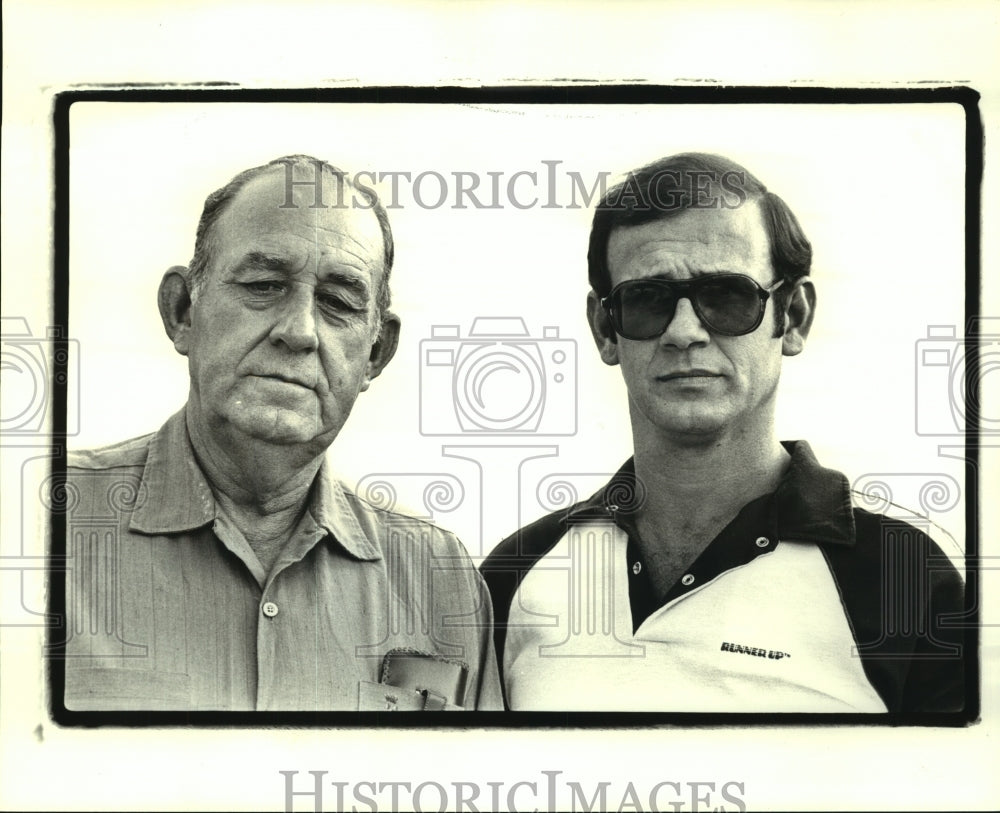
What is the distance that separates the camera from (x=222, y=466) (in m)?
2.41

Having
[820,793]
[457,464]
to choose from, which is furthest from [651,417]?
[820,793]

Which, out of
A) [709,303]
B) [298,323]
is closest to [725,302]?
[709,303]

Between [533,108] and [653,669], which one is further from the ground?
[533,108]

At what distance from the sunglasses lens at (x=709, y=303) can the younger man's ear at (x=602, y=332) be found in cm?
6

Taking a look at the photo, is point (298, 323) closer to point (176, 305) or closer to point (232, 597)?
point (176, 305)

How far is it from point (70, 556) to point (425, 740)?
2.51 feet

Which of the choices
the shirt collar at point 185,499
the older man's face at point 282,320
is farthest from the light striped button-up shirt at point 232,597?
the older man's face at point 282,320

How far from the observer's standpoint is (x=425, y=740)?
95.4 inches

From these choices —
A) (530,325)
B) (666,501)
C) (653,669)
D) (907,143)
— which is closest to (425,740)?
(653,669)

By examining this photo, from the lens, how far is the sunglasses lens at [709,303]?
94.2 inches

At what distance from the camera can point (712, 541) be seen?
2.43 metres

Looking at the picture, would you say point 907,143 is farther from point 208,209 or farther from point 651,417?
point 208,209

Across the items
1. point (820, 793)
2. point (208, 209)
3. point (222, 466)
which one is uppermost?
point (208, 209)

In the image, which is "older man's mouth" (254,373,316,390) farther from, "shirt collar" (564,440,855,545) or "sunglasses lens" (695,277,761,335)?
"sunglasses lens" (695,277,761,335)
